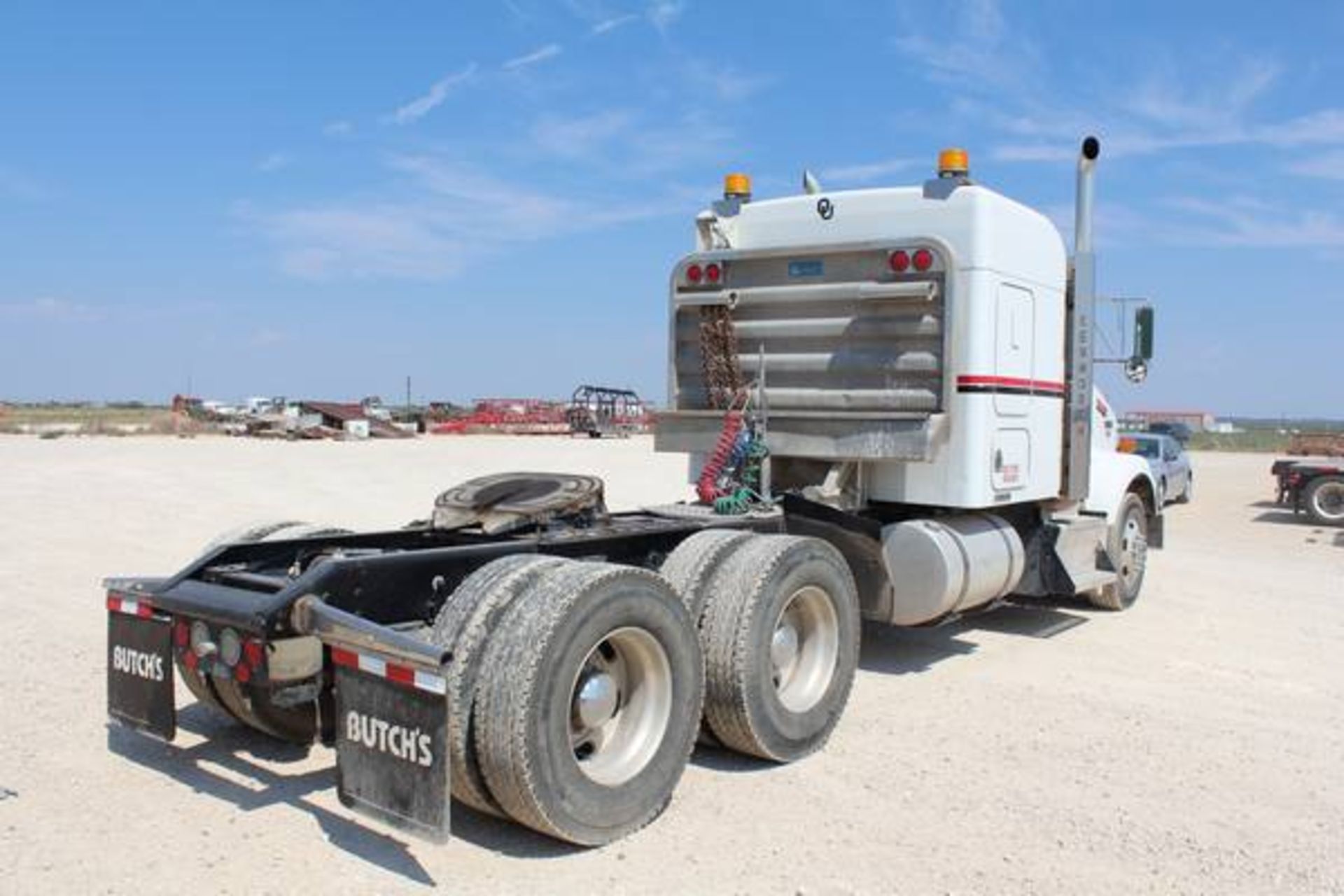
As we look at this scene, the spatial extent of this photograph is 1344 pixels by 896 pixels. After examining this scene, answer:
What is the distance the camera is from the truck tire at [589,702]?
4.15 meters

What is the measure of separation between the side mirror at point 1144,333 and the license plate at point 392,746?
7313 mm

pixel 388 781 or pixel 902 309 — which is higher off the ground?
pixel 902 309

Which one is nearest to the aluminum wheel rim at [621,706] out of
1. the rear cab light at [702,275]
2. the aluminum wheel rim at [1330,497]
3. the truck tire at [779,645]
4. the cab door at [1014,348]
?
the truck tire at [779,645]

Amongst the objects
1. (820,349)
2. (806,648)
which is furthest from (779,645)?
(820,349)

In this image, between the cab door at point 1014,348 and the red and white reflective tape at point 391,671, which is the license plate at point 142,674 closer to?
the red and white reflective tape at point 391,671

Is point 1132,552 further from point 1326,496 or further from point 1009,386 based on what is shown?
point 1326,496

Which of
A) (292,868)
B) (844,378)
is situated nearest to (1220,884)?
(292,868)

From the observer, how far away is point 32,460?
23.6 m

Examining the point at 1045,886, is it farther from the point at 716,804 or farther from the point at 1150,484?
the point at 1150,484

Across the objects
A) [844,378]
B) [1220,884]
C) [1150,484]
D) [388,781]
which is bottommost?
[1220,884]

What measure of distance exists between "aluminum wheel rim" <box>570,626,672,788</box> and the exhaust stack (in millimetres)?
5212

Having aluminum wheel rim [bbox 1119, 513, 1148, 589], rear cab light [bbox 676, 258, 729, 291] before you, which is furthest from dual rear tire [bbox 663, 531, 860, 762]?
aluminum wheel rim [bbox 1119, 513, 1148, 589]

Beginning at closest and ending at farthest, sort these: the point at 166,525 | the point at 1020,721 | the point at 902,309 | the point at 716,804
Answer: the point at 716,804, the point at 1020,721, the point at 902,309, the point at 166,525

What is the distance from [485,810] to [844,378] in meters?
4.22
